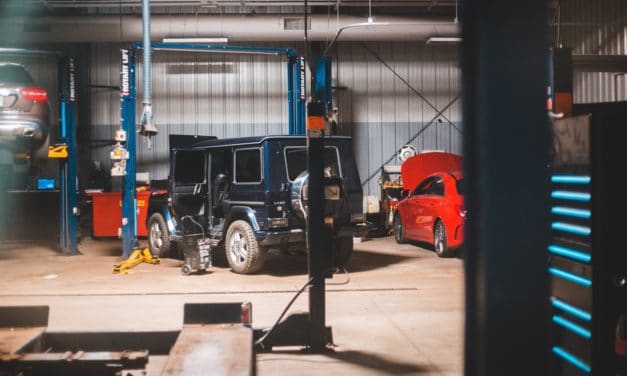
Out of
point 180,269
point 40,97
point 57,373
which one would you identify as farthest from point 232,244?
point 57,373

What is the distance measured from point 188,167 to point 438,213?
4.31 metres

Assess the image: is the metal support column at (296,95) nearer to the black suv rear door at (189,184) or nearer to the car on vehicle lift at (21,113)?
the black suv rear door at (189,184)

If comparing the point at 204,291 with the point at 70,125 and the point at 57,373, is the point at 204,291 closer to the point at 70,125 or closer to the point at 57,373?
the point at 57,373

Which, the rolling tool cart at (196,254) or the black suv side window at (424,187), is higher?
the black suv side window at (424,187)

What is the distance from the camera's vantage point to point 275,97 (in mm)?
17906

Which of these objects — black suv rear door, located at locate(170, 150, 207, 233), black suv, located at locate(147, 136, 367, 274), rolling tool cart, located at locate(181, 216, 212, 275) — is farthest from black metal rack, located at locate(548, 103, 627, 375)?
black suv rear door, located at locate(170, 150, 207, 233)

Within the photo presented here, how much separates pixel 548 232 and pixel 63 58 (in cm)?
1126

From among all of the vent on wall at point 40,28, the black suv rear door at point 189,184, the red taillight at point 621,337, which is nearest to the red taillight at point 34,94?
the black suv rear door at point 189,184

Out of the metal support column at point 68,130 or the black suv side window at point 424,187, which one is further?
the metal support column at point 68,130

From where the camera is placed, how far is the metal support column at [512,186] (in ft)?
6.46

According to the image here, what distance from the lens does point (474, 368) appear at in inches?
80.5

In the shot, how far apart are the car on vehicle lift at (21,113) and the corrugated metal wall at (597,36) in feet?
34.8

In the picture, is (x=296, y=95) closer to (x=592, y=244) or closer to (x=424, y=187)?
(x=424, y=187)

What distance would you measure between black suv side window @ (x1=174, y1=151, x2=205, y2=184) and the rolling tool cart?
4.17 ft
